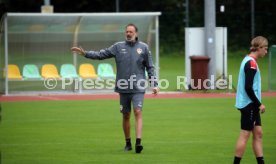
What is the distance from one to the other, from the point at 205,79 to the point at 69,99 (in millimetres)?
5350

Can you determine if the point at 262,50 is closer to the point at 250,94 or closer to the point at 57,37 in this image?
the point at 250,94

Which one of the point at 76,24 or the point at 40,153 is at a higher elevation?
the point at 76,24

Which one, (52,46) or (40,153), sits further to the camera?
(52,46)

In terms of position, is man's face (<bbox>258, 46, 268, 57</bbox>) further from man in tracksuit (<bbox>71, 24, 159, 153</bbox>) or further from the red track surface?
the red track surface

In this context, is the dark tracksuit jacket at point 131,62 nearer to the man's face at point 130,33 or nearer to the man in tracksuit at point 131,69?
the man in tracksuit at point 131,69

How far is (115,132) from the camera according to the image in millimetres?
16078

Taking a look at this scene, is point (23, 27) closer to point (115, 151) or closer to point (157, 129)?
point (157, 129)

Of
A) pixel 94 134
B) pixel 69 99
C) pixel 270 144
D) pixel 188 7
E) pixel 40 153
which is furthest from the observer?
pixel 188 7

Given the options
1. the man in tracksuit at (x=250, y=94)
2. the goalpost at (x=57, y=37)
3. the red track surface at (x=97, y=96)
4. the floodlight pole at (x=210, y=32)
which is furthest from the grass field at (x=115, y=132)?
the floodlight pole at (x=210, y=32)

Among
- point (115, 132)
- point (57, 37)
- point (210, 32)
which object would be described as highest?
point (210, 32)

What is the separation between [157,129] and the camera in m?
16.6

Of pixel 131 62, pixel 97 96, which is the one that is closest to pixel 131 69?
pixel 131 62

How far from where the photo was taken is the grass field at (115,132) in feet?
41.2

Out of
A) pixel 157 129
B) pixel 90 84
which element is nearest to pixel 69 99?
pixel 90 84
